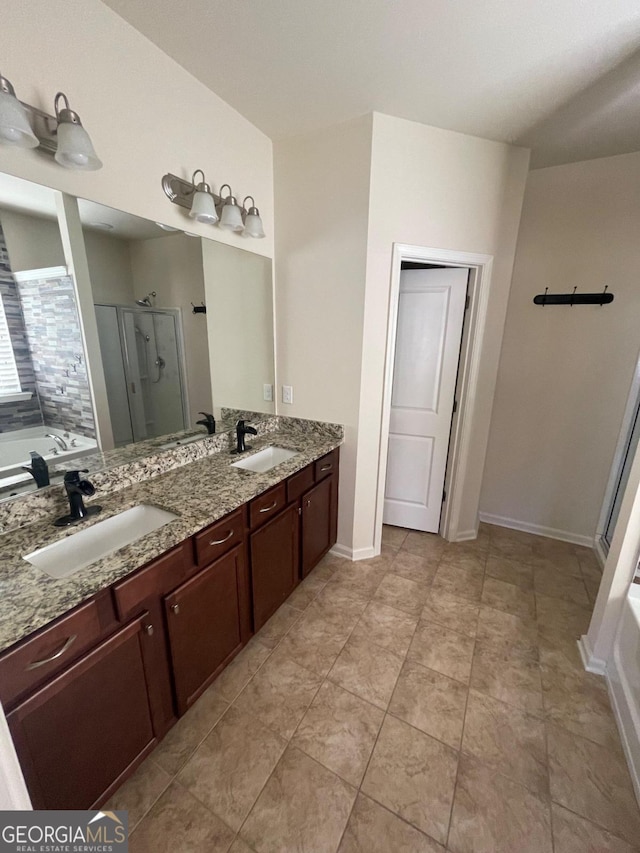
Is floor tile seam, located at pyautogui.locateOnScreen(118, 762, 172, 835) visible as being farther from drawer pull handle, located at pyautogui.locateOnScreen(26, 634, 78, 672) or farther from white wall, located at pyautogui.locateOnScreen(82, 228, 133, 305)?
white wall, located at pyautogui.locateOnScreen(82, 228, 133, 305)

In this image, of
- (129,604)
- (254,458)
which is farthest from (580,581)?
(129,604)

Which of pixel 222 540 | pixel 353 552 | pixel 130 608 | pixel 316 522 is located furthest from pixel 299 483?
pixel 130 608

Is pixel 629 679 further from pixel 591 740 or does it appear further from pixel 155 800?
pixel 155 800

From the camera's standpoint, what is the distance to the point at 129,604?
42.0 inches

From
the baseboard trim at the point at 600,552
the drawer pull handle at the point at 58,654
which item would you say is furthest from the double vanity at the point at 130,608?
the baseboard trim at the point at 600,552

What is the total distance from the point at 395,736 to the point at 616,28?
288cm

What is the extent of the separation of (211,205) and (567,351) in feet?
8.32

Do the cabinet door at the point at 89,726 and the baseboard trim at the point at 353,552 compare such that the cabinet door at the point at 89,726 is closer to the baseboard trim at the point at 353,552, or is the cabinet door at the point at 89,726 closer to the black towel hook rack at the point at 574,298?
the baseboard trim at the point at 353,552

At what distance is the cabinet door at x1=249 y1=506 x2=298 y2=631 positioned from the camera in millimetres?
1662

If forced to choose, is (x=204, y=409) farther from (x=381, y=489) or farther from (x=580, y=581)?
(x=580, y=581)

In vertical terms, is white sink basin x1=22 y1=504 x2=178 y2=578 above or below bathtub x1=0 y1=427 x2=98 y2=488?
below

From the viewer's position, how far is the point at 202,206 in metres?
1.63

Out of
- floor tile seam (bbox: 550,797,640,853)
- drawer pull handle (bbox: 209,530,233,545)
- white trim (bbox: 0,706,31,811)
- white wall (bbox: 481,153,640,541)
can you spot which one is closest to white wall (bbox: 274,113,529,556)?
white wall (bbox: 481,153,640,541)

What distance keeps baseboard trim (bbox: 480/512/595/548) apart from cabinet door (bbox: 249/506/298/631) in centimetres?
190
